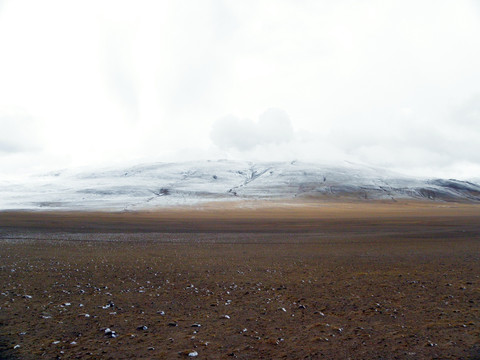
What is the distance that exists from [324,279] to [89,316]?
9.69 meters

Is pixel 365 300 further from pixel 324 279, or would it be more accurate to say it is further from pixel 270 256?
pixel 270 256

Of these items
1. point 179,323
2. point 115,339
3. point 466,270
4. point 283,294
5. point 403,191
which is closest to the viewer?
point 115,339

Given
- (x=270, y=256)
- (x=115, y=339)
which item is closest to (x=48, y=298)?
(x=115, y=339)

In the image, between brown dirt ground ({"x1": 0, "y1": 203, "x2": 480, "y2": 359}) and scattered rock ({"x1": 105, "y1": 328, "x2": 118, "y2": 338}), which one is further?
scattered rock ({"x1": 105, "y1": 328, "x2": 118, "y2": 338})

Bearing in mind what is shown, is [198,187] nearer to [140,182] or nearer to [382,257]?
[140,182]

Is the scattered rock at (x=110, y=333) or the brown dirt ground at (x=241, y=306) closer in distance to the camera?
the brown dirt ground at (x=241, y=306)

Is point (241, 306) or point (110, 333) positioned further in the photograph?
point (241, 306)

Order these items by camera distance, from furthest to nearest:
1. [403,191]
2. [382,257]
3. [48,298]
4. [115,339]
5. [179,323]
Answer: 1. [403,191]
2. [382,257]
3. [48,298]
4. [179,323]
5. [115,339]

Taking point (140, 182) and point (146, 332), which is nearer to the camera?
point (146, 332)

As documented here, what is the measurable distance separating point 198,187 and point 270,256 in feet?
534

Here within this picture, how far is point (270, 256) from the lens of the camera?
70.8 feet

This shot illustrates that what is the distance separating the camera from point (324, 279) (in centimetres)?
1523

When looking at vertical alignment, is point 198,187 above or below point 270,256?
above

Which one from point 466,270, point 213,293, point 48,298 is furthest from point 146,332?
point 466,270
